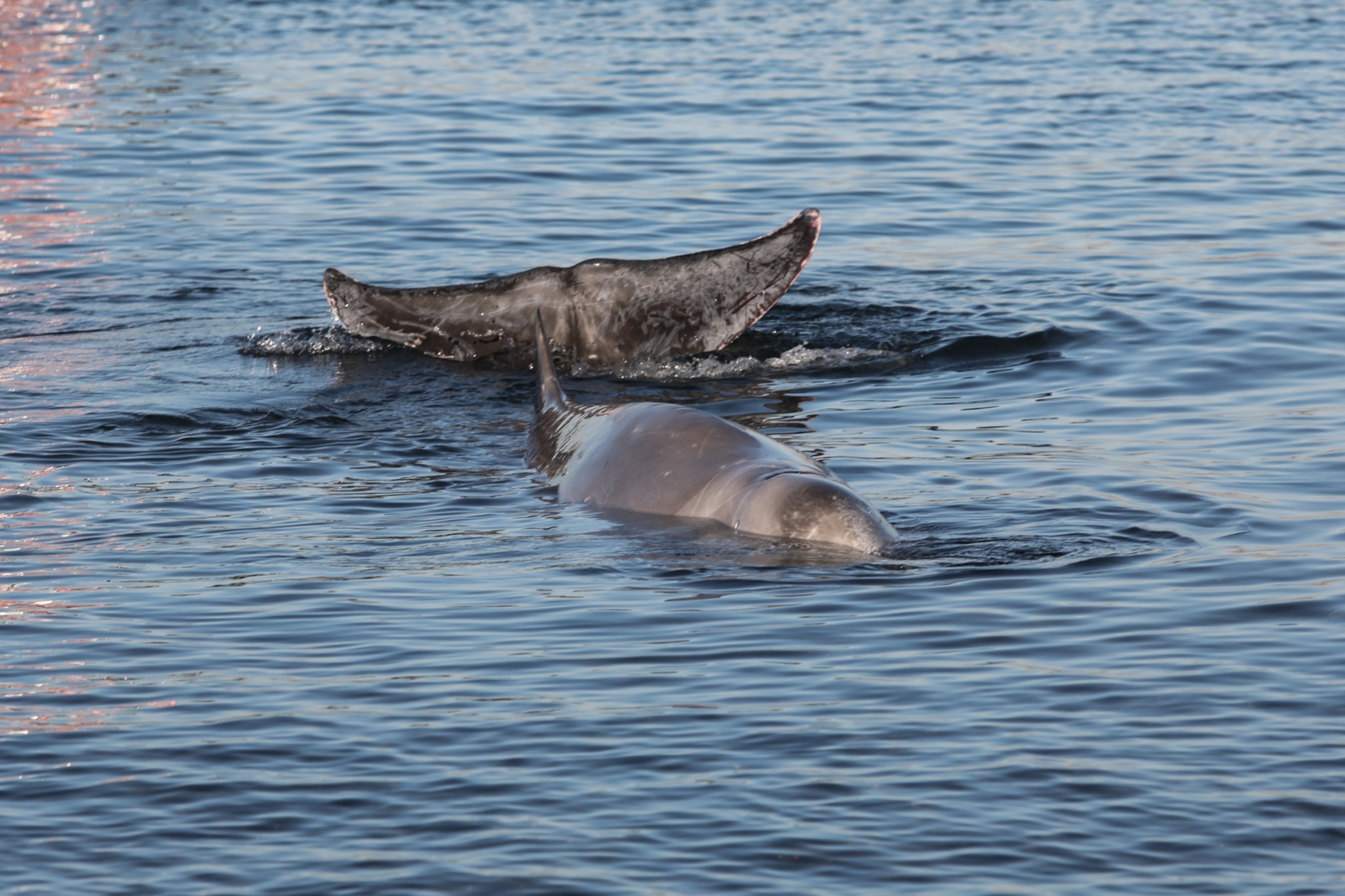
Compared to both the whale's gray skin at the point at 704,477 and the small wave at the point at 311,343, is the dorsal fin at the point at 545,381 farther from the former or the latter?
the small wave at the point at 311,343

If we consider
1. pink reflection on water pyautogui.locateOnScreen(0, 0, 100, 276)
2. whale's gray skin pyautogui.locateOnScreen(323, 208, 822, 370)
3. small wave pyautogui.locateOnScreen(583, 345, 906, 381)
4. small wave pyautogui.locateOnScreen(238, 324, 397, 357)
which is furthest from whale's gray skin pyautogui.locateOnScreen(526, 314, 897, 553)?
pink reflection on water pyautogui.locateOnScreen(0, 0, 100, 276)

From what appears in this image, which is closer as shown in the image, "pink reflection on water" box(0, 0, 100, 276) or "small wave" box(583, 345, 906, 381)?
"small wave" box(583, 345, 906, 381)

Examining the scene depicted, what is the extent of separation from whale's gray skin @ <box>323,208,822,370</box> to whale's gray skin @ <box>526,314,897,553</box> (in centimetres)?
240

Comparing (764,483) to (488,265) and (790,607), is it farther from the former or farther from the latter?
(488,265)

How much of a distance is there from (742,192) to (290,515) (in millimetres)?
10851

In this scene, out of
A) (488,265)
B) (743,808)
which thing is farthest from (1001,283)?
(743,808)

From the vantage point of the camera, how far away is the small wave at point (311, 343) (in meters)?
13.1

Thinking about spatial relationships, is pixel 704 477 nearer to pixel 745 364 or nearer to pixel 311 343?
pixel 745 364

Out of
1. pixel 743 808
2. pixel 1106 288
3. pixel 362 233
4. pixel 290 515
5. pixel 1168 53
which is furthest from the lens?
pixel 1168 53

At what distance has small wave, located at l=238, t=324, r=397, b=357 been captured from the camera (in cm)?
1307

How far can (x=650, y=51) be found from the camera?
28797 millimetres

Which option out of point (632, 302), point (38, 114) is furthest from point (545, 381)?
point (38, 114)

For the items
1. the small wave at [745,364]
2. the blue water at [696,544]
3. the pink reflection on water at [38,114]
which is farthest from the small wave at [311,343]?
the pink reflection on water at [38,114]

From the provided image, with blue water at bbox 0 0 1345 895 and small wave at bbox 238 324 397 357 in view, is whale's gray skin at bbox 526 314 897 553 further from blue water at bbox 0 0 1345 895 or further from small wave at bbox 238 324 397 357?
small wave at bbox 238 324 397 357
